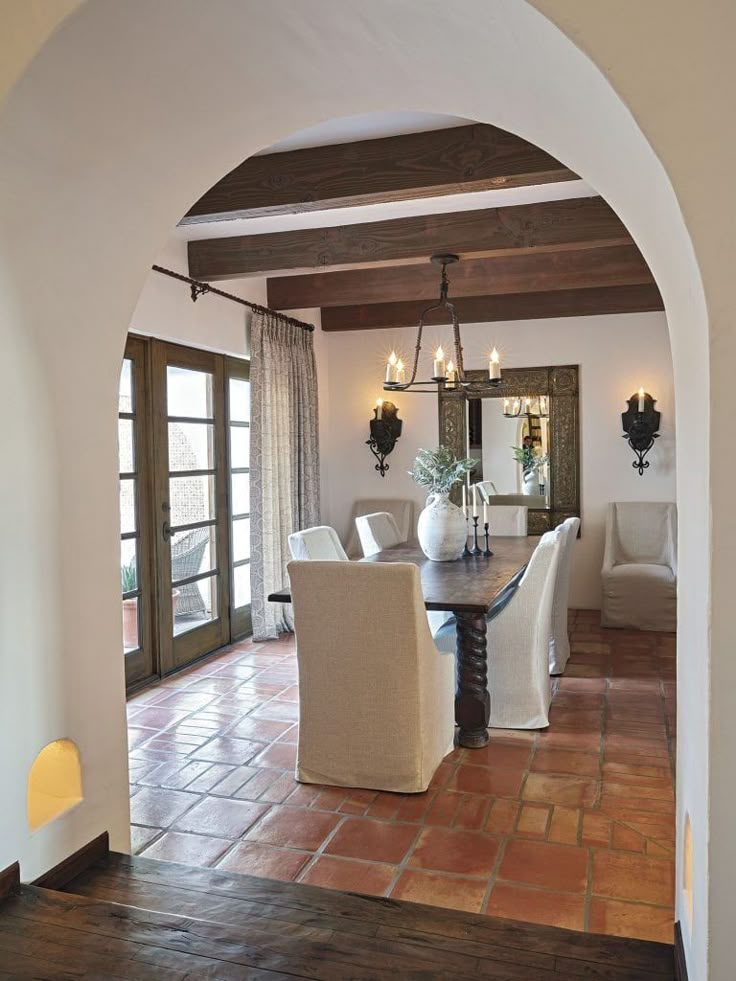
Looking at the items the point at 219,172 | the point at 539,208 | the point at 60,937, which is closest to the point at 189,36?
the point at 219,172

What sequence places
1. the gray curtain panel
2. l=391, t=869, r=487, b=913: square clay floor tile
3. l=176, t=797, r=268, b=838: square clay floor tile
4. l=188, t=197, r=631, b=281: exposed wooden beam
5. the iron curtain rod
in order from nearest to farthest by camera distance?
l=391, t=869, r=487, b=913: square clay floor tile
l=176, t=797, r=268, b=838: square clay floor tile
l=188, t=197, r=631, b=281: exposed wooden beam
the iron curtain rod
the gray curtain panel

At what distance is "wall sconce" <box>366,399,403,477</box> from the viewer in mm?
7148

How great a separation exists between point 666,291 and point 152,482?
12.3ft

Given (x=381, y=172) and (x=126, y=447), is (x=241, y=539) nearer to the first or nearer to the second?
(x=126, y=447)

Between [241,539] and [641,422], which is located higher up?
[641,422]

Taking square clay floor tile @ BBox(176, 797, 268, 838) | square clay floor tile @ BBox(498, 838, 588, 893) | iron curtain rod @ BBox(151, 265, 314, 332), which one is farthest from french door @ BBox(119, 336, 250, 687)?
square clay floor tile @ BBox(498, 838, 588, 893)

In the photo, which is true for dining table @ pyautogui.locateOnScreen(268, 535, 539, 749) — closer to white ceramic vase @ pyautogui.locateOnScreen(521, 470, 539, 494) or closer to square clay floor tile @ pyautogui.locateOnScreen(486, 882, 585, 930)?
square clay floor tile @ pyautogui.locateOnScreen(486, 882, 585, 930)

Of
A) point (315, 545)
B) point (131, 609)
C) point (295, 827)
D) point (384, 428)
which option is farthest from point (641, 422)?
point (295, 827)

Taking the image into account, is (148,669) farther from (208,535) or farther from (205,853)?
(205,853)

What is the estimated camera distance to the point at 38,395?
2006 mm

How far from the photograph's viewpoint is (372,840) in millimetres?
2785

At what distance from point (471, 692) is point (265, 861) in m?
1.32

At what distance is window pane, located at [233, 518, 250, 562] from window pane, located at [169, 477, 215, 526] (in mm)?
355

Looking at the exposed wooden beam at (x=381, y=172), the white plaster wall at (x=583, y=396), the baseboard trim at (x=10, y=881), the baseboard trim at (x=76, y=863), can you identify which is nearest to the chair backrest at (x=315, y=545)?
the exposed wooden beam at (x=381, y=172)
